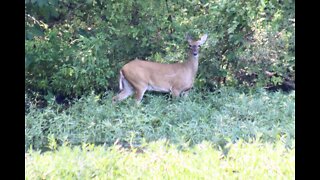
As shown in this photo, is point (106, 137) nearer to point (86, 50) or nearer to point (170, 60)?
point (86, 50)

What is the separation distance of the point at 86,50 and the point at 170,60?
73.6 inches

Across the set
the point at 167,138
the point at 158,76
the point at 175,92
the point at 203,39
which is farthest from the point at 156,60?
the point at 167,138

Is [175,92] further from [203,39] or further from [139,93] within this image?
[203,39]

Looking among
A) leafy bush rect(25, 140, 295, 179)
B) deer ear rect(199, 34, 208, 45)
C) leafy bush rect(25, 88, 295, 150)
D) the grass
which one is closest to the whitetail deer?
deer ear rect(199, 34, 208, 45)

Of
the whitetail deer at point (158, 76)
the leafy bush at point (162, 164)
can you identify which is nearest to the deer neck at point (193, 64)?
the whitetail deer at point (158, 76)

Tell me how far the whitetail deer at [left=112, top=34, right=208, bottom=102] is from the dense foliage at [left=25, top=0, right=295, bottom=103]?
0.30 m

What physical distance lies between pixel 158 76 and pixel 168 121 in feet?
9.12

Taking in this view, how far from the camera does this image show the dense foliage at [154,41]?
10.7 m

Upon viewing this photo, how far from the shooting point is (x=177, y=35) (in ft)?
37.4

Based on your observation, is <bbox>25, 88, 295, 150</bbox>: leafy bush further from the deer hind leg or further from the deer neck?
the deer neck

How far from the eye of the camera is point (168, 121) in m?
8.48

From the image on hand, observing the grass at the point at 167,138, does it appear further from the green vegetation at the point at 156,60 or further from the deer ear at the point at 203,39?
the deer ear at the point at 203,39

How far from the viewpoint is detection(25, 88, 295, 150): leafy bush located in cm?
725

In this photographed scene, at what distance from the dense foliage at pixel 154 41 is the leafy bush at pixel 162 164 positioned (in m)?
5.36
